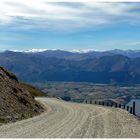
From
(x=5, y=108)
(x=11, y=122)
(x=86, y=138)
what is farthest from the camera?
(x=5, y=108)

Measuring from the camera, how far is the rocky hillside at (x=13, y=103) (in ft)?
184

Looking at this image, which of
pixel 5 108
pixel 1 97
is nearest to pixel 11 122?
pixel 5 108

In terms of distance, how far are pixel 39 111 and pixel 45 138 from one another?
108 feet

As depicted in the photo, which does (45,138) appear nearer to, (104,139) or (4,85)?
(104,139)

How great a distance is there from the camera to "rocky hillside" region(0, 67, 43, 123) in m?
56.2

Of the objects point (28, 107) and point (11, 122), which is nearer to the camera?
point (11, 122)

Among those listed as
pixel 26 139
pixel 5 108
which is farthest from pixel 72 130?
pixel 5 108

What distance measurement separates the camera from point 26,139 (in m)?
33.1

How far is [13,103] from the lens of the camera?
63.5 m

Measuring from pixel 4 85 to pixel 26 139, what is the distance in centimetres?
3874

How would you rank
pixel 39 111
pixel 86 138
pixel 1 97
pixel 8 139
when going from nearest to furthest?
pixel 8 139, pixel 86 138, pixel 1 97, pixel 39 111

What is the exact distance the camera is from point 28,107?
6581 cm

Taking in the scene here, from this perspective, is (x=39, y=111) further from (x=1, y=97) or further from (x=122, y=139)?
(x=122, y=139)

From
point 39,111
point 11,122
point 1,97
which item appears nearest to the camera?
point 11,122
